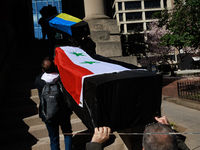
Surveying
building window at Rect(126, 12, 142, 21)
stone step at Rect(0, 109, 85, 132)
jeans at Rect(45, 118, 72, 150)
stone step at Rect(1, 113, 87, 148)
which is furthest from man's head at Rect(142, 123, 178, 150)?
building window at Rect(126, 12, 142, 21)

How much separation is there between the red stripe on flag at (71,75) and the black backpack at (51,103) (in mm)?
220

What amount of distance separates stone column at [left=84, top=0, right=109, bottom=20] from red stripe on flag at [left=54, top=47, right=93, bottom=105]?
145 inches

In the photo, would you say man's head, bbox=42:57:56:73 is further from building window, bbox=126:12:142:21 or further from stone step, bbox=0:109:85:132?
building window, bbox=126:12:142:21

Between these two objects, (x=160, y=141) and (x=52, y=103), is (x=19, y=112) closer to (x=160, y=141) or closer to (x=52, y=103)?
(x=52, y=103)

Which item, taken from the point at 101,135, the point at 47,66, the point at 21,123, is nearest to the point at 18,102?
the point at 21,123

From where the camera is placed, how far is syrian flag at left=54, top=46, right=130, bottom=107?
91.7 inches

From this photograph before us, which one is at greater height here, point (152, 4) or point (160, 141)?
point (152, 4)

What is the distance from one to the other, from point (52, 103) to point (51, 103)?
0.7 inches

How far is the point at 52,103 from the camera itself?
2736 millimetres

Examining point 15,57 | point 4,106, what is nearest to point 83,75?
point 4,106

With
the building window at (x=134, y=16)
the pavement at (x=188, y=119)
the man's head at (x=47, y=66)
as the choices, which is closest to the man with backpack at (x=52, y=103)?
the man's head at (x=47, y=66)

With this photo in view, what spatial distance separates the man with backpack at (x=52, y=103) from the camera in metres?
2.74

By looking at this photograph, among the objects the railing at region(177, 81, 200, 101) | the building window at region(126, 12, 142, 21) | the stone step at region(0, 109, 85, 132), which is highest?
the building window at region(126, 12, 142, 21)

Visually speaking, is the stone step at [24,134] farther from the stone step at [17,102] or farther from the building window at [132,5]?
the building window at [132,5]
